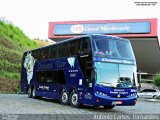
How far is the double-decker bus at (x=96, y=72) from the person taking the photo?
56.2ft

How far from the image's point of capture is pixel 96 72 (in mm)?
17094

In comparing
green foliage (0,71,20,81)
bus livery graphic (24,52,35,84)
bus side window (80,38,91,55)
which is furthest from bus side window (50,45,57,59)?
green foliage (0,71,20,81)

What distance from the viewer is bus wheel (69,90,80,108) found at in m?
18.8

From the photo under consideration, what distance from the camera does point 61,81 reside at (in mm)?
20766

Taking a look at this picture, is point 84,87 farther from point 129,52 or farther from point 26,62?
point 26,62

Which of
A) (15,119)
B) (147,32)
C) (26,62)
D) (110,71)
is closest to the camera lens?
(15,119)

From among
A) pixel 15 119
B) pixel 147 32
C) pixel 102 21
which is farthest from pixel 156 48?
pixel 15 119

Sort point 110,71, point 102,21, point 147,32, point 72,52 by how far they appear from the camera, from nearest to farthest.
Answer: point 110,71 < point 72,52 < point 147,32 < point 102,21

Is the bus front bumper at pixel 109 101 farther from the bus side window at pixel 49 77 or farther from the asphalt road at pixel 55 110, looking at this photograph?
the bus side window at pixel 49 77

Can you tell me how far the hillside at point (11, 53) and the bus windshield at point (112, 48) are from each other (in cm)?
1794

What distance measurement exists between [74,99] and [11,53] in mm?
26498

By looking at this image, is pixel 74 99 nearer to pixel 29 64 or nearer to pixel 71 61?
pixel 71 61

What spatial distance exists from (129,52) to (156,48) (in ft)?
92.5

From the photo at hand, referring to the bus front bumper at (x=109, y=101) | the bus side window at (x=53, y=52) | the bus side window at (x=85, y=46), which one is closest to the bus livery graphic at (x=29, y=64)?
the bus side window at (x=53, y=52)
